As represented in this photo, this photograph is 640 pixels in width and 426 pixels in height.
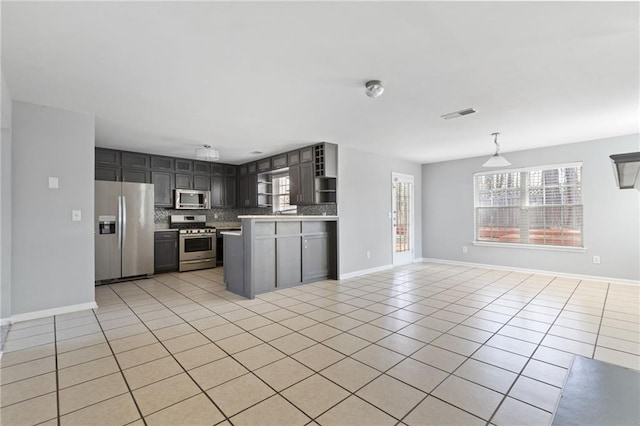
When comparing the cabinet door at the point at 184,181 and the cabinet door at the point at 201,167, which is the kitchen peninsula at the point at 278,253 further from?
the cabinet door at the point at 201,167

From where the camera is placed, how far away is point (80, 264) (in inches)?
141

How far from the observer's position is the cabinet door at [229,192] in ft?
24.4

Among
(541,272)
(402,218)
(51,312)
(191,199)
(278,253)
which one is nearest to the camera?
(51,312)

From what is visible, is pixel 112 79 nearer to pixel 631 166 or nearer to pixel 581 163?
pixel 631 166

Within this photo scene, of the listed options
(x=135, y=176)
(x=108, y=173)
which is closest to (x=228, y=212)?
(x=135, y=176)

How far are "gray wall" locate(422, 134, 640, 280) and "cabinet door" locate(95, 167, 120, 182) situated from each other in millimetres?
6906

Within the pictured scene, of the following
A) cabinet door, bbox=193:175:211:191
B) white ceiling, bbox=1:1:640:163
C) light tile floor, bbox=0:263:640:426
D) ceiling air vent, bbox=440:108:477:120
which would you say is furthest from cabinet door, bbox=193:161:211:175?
ceiling air vent, bbox=440:108:477:120

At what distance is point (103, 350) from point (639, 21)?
4719 mm

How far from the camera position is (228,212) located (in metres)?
7.82

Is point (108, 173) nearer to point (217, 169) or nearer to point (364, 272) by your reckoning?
point (217, 169)

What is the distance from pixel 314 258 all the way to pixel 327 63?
11.1 feet

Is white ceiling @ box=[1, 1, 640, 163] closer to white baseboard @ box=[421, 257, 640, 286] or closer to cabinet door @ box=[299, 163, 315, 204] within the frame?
cabinet door @ box=[299, 163, 315, 204]

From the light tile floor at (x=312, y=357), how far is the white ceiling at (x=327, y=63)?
2297mm

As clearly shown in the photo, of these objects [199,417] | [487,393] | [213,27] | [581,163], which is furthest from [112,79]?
[581,163]
